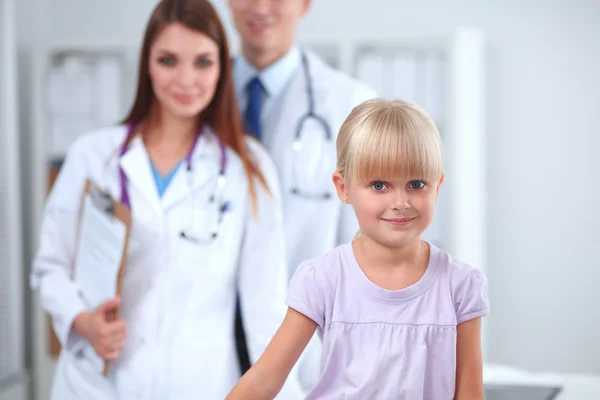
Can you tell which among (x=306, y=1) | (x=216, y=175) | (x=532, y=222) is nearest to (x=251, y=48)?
(x=306, y=1)

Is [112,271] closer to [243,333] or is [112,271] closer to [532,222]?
[243,333]

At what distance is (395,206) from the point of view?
79cm

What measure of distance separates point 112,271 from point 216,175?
26cm

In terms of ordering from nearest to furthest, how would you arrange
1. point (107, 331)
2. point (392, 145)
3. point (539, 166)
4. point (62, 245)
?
point (392, 145) → point (107, 331) → point (62, 245) → point (539, 166)

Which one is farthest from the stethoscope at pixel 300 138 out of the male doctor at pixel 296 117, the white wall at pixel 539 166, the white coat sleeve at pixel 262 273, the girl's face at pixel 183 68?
the white wall at pixel 539 166

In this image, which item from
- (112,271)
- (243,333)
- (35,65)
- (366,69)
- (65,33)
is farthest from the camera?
(65,33)

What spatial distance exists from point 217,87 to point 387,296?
0.74 meters

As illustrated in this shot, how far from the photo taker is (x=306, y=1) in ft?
5.43

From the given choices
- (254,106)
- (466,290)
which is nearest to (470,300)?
(466,290)

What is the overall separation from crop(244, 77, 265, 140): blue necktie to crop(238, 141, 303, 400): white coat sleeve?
0.19 m

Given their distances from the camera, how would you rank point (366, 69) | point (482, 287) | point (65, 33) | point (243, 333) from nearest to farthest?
1. point (482, 287)
2. point (243, 333)
3. point (366, 69)
4. point (65, 33)

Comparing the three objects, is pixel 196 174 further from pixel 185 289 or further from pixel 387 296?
pixel 387 296

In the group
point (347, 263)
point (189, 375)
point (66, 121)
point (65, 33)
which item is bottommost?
point (189, 375)

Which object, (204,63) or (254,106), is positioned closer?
(204,63)
